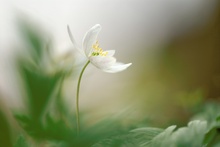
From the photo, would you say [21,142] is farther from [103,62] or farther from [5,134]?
[103,62]

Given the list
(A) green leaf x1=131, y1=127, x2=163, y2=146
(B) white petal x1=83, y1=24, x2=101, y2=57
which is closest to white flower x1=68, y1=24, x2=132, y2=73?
(B) white petal x1=83, y1=24, x2=101, y2=57

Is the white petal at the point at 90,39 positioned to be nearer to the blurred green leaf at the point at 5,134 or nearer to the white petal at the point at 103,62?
the white petal at the point at 103,62

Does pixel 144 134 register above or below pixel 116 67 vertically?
below

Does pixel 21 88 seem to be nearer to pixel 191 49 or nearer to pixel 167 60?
pixel 167 60

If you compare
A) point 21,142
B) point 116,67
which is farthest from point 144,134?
point 116,67

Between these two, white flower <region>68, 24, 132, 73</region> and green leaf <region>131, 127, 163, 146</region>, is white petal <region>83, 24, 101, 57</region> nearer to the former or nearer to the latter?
white flower <region>68, 24, 132, 73</region>

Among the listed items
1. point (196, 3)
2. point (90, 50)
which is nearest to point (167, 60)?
point (90, 50)

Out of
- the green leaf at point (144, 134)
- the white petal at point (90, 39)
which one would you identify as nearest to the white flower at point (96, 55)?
the white petal at point (90, 39)
